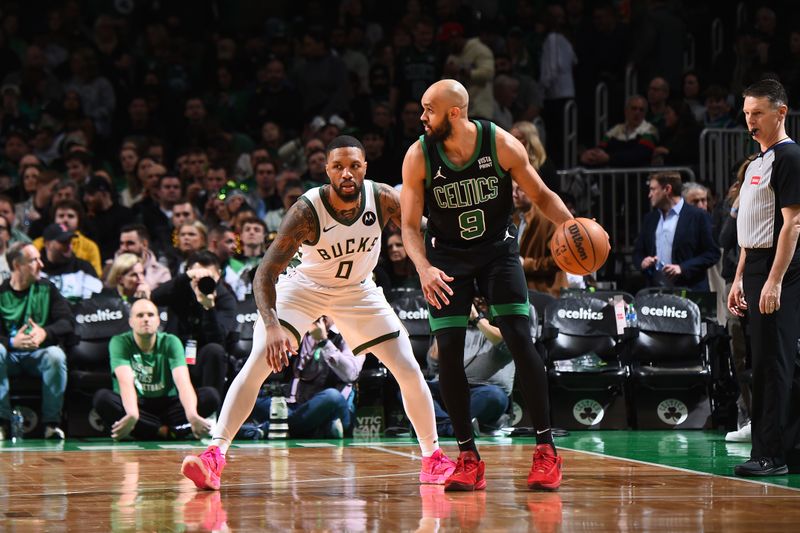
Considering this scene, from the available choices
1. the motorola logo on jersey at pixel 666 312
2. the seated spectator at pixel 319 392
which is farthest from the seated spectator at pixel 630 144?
the seated spectator at pixel 319 392

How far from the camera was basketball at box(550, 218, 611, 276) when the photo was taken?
6602 millimetres

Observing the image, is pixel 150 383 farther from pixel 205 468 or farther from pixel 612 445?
pixel 205 468

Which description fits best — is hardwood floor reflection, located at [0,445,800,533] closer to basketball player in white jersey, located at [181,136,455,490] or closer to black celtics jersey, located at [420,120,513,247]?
basketball player in white jersey, located at [181,136,455,490]

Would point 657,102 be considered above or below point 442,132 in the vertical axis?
above

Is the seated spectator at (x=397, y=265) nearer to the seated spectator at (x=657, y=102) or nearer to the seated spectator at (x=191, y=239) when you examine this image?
the seated spectator at (x=191, y=239)

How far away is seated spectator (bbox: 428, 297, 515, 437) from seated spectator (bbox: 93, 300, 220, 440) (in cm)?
193

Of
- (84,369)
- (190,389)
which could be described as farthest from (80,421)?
(190,389)

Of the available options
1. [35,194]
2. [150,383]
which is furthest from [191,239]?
[35,194]

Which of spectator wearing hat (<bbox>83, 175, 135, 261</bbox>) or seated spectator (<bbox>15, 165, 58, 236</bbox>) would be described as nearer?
spectator wearing hat (<bbox>83, 175, 135, 261</bbox>)

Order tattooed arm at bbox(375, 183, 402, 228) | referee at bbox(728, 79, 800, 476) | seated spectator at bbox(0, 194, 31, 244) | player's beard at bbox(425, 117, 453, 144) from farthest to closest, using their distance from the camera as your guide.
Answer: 1. seated spectator at bbox(0, 194, 31, 244)
2. tattooed arm at bbox(375, 183, 402, 228)
3. referee at bbox(728, 79, 800, 476)
4. player's beard at bbox(425, 117, 453, 144)

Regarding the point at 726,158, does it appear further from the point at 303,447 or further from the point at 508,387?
the point at 303,447

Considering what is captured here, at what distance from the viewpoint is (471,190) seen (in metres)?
6.82

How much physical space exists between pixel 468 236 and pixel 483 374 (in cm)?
440

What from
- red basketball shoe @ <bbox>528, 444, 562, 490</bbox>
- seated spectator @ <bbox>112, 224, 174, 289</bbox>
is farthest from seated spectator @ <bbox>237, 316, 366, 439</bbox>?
red basketball shoe @ <bbox>528, 444, 562, 490</bbox>
